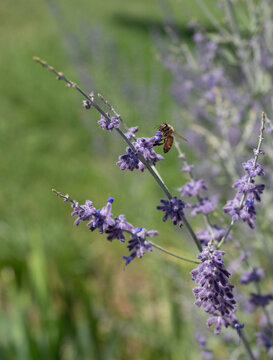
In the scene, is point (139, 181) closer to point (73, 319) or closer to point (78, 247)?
point (78, 247)

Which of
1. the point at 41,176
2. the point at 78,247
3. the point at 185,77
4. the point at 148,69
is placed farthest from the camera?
the point at 148,69

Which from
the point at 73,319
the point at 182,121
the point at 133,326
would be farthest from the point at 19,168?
the point at 133,326

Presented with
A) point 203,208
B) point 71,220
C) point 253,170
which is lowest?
point 253,170

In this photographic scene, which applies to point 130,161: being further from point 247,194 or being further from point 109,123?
point 247,194

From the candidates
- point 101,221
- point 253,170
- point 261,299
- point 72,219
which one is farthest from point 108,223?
point 72,219

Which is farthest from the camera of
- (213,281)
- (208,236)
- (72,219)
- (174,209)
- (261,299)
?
(72,219)

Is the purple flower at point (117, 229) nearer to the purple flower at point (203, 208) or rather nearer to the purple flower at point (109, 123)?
the purple flower at point (109, 123)
